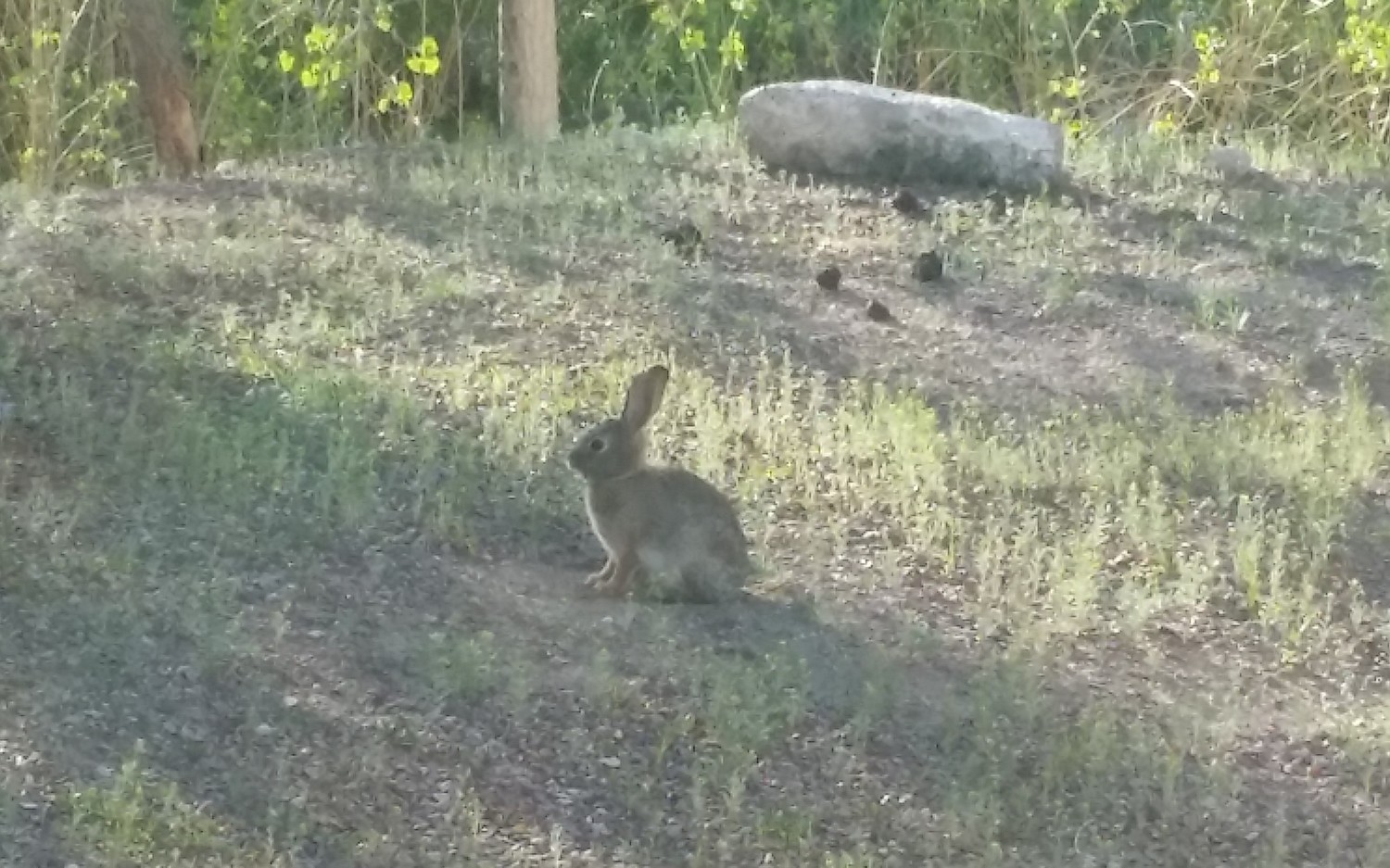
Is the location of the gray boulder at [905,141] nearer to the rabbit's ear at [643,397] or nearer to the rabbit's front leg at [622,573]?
the rabbit's ear at [643,397]

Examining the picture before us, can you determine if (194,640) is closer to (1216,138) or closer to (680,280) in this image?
(680,280)

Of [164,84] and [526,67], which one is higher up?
[526,67]

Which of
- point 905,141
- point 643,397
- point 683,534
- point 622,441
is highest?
point 905,141

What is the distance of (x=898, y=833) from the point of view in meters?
4.01

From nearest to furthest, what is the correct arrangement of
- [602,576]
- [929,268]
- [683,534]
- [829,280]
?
1. [683,534]
2. [602,576]
3. [829,280]
4. [929,268]

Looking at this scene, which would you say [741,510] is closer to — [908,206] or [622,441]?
[622,441]

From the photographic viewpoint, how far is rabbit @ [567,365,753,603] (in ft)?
16.2

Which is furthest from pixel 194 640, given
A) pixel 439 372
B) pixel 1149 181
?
pixel 1149 181

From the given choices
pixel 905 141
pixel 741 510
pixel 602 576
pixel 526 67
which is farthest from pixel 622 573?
pixel 526 67

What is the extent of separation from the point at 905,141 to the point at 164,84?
142 inches

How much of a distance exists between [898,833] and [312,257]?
4.10m

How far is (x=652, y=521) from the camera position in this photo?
4.96 m

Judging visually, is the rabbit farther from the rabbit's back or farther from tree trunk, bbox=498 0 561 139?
tree trunk, bbox=498 0 561 139

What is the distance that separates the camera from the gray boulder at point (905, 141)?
29.0ft
